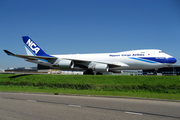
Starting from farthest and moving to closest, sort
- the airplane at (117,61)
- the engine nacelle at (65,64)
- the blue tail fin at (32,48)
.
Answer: the blue tail fin at (32,48)
the engine nacelle at (65,64)
the airplane at (117,61)

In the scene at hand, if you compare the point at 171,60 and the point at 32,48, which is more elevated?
the point at 32,48

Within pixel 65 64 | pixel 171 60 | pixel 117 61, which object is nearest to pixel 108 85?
pixel 117 61

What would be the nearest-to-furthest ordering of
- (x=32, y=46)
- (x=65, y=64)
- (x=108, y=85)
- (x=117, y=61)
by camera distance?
(x=108, y=85) → (x=65, y=64) → (x=117, y=61) → (x=32, y=46)

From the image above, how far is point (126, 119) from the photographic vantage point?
5961mm

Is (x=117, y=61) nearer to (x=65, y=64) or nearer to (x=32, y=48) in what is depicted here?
(x=65, y=64)

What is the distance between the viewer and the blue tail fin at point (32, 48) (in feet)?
109

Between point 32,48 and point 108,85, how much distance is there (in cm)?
2144

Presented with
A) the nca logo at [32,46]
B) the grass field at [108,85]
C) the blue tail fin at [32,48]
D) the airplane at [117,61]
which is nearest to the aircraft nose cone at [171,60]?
the airplane at [117,61]

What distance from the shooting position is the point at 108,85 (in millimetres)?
17766

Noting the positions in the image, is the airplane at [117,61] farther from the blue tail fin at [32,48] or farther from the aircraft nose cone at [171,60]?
the blue tail fin at [32,48]

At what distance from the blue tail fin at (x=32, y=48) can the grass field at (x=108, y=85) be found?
25.4 feet

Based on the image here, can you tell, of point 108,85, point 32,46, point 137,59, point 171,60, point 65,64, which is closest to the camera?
point 108,85

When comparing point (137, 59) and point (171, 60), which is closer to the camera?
point (171, 60)

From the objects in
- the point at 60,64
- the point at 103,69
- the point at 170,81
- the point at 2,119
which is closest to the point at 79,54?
the point at 60,64
